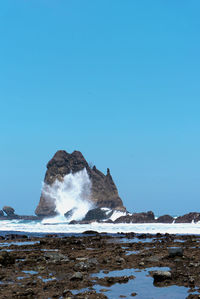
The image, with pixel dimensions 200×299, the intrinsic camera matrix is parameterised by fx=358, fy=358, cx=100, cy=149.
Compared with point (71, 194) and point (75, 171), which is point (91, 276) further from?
point (75, 171)

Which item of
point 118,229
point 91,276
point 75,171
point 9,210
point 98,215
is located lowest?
point 118,229

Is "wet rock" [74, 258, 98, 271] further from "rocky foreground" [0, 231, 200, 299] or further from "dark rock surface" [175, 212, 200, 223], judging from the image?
"dark rock surface" [175, 212, 200, 223]

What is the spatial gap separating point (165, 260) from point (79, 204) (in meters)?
109

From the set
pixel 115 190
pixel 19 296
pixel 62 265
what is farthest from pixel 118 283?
pixel 115 190

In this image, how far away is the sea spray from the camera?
12410 cm

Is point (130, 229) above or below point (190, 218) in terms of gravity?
below

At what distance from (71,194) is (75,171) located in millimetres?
9183

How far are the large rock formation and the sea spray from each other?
1.59m

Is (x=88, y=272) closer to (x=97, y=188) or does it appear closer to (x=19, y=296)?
(x=19, y=296)

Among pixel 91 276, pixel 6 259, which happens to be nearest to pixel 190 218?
pixel 6 259

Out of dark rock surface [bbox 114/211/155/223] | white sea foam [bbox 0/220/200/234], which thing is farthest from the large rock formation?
white sea foam [bbox 0/220/200/234]

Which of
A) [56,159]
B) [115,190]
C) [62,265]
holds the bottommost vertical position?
[62,265]

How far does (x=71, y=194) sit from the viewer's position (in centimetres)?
13175

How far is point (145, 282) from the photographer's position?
46.3 ft
